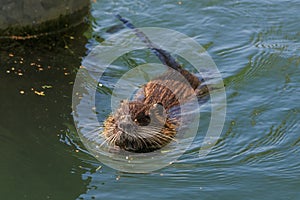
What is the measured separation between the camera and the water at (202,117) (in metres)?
5.57

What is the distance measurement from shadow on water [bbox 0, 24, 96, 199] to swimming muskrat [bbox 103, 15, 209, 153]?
511 millimetres

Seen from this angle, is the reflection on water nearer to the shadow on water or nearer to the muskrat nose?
the shadow on water

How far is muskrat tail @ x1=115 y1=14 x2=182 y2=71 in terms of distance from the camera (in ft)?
24.7

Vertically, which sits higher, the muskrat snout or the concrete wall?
the concrete wall

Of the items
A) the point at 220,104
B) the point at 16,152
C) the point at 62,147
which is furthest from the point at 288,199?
the point at 16,152

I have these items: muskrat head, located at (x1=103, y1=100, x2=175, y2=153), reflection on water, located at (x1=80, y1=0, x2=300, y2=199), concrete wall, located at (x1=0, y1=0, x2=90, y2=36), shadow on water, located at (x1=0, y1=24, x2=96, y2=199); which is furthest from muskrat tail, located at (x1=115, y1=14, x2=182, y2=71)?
muskrat head, located at (x1=103, y1=100, x2=175, y2=153)

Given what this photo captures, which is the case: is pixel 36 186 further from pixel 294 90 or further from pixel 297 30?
pixel 297 30

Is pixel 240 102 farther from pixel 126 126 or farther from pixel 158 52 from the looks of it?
pixel 126 126

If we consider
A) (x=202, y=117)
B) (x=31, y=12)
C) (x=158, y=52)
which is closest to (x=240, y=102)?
(x=202, y=117)

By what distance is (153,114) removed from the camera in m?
6.24

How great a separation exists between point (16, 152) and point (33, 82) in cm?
141

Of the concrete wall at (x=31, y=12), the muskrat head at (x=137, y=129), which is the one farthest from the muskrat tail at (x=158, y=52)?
Result: the muskrat head at (x=137, y=129)

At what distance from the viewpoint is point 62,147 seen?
6.09m

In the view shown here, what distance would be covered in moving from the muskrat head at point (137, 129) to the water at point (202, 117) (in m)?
0.32
